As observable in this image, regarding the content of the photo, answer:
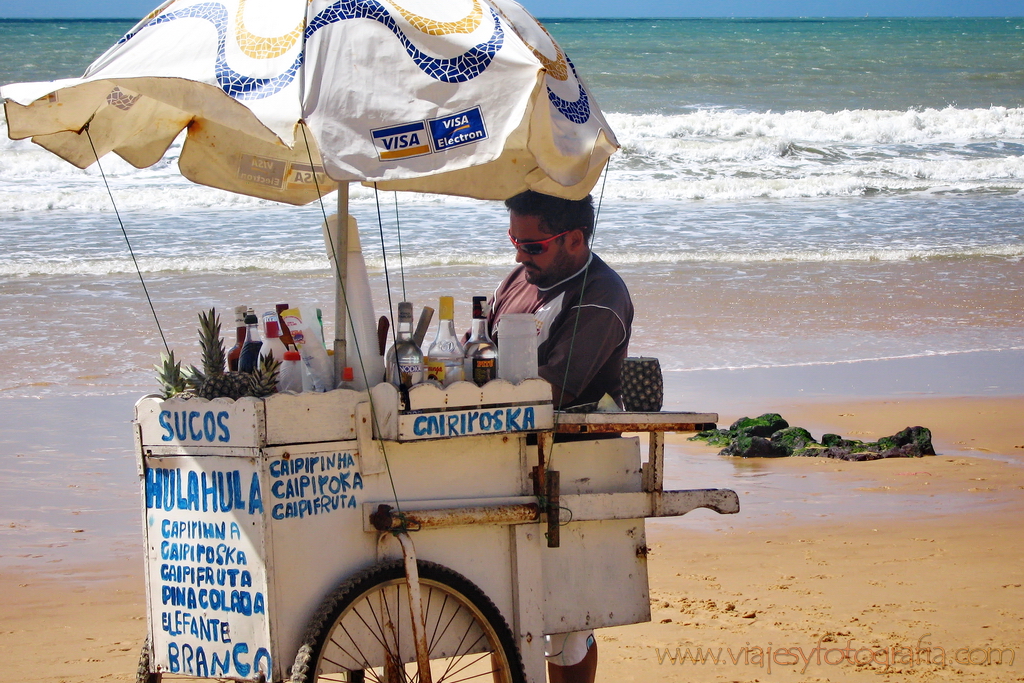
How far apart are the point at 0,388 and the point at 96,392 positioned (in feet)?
2.53

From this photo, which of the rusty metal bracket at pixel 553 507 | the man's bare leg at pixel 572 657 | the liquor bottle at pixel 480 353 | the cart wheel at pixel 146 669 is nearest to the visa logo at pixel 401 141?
the liquor bottle at pixel 480 353

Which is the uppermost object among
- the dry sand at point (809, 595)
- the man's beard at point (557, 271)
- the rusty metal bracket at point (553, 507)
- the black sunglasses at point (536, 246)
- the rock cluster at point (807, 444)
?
the black sunglasses at point (536, 246)

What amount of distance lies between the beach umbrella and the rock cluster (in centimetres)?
419

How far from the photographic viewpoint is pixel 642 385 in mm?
2957

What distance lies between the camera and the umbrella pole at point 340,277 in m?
2.65

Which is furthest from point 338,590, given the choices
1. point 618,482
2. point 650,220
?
point 650,220

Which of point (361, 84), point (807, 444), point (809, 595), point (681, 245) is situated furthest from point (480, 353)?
point (681, 245)

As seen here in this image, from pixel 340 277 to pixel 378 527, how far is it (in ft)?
2.15

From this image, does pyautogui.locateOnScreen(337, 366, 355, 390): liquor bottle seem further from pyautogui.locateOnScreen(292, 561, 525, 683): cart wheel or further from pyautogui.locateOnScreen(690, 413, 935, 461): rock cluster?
pyautogui.locateOnScreen(690, 413, 935, 461): rock cluster

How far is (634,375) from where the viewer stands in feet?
9.75

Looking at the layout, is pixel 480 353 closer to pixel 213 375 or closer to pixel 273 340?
pixel 273 340

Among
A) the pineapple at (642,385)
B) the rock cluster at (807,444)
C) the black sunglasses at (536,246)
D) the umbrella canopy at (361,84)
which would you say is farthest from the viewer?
the rock cluster at (807,444)

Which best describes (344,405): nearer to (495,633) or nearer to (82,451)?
(495,633)

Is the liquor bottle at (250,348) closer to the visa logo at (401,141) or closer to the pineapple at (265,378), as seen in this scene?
the pineapple at (265,378)
